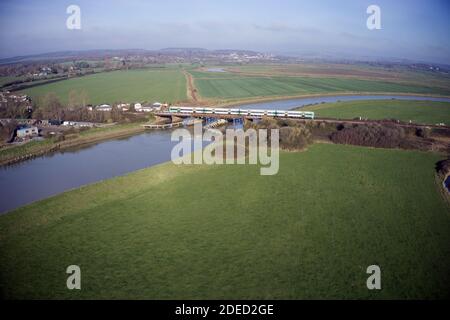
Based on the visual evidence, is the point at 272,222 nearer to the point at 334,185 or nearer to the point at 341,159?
the point at 334,185

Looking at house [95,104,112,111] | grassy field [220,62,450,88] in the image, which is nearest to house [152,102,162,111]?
house [95,104,112,111]

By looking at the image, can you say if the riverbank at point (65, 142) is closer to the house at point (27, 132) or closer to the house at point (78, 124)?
the house at point (78, 124)

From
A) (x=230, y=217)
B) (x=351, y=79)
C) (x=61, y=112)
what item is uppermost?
(x=351, y=79)

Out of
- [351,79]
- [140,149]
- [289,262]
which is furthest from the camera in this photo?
[351,79]

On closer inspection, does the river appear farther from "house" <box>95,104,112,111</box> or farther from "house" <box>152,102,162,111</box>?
"house" <box>152,102,162,111</box>

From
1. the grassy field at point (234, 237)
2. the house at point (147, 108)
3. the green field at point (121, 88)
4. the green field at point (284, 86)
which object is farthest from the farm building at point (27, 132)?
the green field at point (284, 86)
